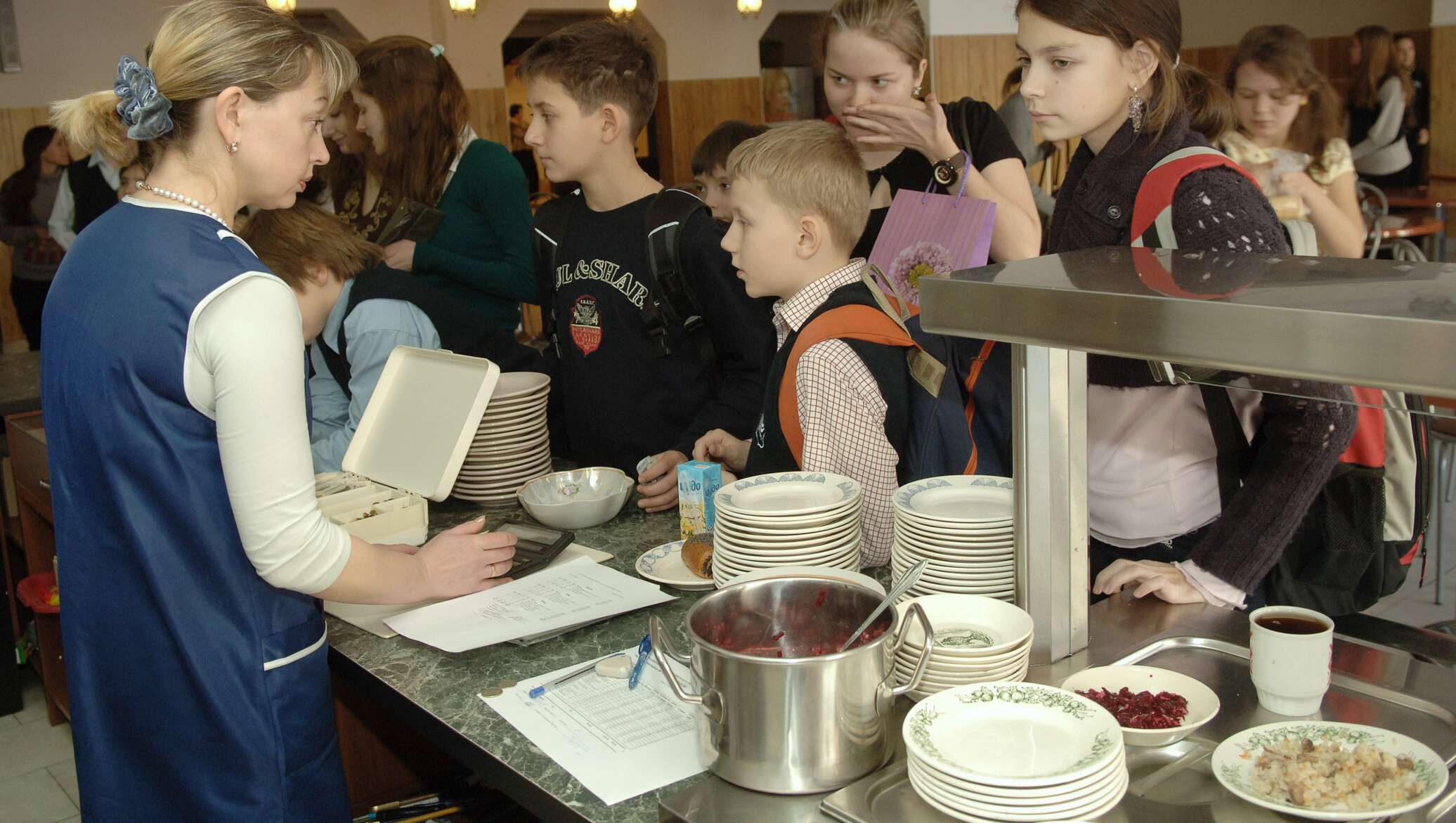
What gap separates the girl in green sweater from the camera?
3.07 meters

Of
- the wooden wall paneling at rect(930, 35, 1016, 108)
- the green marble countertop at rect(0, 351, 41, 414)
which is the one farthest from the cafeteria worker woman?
the wooden wall paneling at rect(930, 35, 1016, 108)

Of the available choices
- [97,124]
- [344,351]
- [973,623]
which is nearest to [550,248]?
[344,351]

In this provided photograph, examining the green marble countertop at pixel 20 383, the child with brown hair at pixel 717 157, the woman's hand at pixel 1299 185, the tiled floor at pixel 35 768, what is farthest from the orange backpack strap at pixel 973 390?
the green marble countertop at pixel 20 383

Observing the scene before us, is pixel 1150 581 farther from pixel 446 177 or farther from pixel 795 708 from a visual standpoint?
pixel 446 177

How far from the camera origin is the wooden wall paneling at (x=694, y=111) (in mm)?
13664

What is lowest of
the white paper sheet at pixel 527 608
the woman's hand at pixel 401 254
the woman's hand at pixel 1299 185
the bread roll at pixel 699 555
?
Result: the white paper sheet at pixel 527 608

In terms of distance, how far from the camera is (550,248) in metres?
2.73

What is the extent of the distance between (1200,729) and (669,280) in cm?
156

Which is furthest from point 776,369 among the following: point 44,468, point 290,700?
point 44,468

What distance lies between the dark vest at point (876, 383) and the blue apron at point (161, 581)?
790mm

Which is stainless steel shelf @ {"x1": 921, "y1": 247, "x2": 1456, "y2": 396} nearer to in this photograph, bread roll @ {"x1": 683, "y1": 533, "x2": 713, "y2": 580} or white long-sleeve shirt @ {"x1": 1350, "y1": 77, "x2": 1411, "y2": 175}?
bread roll @ {"x1": 683, "y1": 533, "x2": 713, "y2": 580}

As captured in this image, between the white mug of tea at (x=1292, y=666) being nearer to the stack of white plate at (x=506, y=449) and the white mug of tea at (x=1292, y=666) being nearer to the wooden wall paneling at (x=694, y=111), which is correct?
Answer: the stack of white plate at (x=506, y=449)

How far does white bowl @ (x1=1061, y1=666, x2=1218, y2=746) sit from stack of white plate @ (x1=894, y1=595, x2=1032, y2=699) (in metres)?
0.06

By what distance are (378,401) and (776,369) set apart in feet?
2.95
